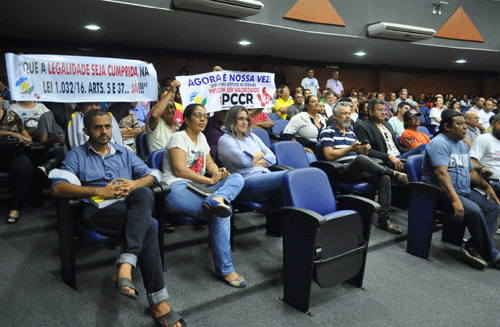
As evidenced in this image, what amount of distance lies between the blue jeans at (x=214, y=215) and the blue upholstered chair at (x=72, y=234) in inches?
4.3

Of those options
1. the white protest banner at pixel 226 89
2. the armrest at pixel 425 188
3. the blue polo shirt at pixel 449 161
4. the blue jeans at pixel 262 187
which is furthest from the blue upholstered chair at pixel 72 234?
the blue polo shirt at pixel 449 161

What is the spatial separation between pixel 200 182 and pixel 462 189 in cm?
194

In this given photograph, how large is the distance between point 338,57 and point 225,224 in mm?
9183

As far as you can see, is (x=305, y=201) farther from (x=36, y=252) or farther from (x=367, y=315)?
(x=36, y=252)

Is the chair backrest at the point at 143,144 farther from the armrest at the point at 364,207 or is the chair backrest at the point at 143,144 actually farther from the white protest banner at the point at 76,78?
the armrest at the point at 364,207

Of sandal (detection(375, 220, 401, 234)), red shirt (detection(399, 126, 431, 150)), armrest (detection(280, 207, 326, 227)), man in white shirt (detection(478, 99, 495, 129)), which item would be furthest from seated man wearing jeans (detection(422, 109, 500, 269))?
man in white shirt (detection(478, 99, 495, 129))

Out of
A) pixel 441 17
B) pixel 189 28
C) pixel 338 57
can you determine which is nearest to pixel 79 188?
pixel 189 28

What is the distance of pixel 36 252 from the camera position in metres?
2.35

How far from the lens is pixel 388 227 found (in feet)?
10.0

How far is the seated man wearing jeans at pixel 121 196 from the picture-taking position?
68.1 inches

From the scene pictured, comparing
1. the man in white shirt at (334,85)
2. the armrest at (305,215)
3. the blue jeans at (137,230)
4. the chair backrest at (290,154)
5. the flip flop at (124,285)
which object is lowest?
the flip flop at (124,285)

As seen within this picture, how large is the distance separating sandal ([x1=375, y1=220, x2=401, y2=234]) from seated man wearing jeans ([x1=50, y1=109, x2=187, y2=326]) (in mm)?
1968

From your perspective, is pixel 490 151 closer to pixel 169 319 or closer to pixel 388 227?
pixel 388 227

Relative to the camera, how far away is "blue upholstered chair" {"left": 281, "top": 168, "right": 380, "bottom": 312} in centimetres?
183
